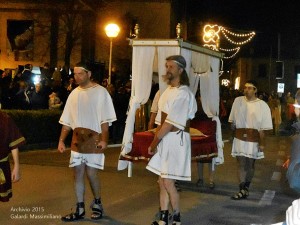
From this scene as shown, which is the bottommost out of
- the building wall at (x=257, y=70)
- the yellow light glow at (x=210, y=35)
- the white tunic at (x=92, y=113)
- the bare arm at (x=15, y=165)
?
the bare arm at (x=15, y=165)

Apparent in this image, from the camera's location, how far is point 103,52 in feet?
127

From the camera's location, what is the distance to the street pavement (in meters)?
8.91

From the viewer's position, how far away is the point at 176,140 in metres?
7.60

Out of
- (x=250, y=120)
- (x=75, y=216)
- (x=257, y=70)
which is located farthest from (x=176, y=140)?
(x=257, y=70)

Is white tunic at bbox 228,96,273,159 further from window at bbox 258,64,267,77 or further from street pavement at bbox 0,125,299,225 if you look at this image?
window at bbox 258,64,267,77

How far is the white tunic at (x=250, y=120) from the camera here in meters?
10.7

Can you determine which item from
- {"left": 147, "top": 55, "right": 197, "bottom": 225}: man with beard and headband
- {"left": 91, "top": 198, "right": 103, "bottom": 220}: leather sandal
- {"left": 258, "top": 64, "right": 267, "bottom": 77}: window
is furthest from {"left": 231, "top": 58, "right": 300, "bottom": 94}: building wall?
{"left": 147, "top": 55, "right": 197, "bottom": 225}: man with beard and headband

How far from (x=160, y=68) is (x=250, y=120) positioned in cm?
236

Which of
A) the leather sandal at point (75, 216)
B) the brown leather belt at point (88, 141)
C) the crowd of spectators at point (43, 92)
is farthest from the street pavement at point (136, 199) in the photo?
the crowd of spectators at point (43, 92)

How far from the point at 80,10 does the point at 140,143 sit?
24.5 meters

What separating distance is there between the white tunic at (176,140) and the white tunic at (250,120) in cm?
319

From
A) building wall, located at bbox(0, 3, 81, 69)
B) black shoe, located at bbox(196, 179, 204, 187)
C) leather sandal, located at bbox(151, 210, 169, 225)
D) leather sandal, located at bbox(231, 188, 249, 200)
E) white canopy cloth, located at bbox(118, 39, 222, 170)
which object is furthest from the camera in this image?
building wall, located at bbox(0, 3, 81, 69)

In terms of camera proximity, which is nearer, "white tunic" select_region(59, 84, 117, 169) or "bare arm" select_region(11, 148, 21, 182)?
"bare arm" select_region(11, 148, 21, 182)

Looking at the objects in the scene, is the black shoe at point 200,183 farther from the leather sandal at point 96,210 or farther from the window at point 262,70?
the window at point 262,70
